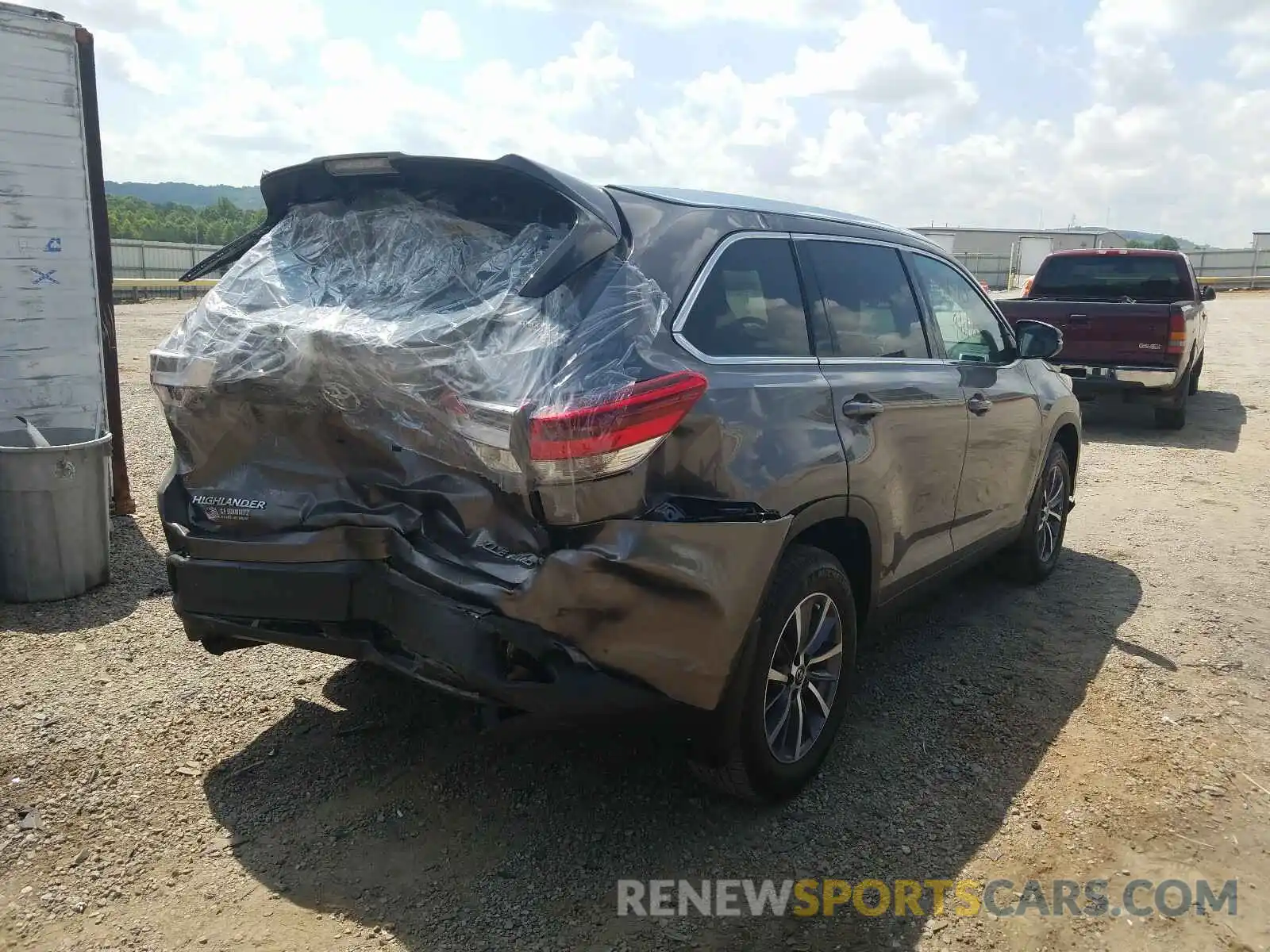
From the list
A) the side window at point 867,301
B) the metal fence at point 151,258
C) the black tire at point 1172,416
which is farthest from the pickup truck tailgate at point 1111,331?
the metal fence at point 151,258

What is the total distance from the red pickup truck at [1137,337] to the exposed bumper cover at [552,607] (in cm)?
827

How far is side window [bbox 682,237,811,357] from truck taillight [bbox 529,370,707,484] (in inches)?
14.9

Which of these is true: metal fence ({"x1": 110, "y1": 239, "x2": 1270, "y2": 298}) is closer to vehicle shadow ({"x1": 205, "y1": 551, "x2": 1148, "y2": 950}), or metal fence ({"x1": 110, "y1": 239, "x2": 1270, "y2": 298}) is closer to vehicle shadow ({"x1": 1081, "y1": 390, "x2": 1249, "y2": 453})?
vehicle shadow ({"x1": 1081, "y1": 390, "x2": 1249, "y2": 453})

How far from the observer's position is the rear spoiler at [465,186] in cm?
282

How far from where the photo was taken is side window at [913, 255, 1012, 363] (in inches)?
176

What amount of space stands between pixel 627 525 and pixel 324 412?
1.03 meters

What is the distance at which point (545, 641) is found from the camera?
2691 mm

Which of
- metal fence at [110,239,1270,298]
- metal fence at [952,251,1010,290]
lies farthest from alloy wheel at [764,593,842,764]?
metal fence at [952,251,1010,290]

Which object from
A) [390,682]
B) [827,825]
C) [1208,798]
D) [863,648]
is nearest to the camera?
[827,825]

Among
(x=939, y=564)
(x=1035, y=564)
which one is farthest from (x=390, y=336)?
(x=1035, y=564)

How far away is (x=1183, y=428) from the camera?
1133 centimetres

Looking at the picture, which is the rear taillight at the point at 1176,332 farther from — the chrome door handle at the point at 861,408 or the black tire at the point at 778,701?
the black tire at the point at 778,701

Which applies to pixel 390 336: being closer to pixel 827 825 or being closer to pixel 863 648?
pixel 827 825

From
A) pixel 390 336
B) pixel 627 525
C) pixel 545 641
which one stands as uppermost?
pixel 390 336
